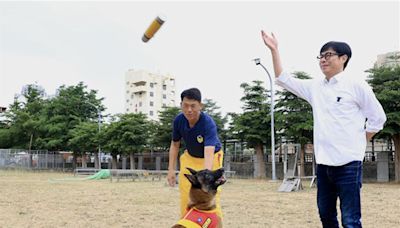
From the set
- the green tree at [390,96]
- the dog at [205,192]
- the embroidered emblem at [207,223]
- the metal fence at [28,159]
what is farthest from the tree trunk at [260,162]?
the embroidered emblem at [207,223]

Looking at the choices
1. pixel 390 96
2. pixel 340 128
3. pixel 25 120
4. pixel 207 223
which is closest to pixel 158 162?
pixel 25 120

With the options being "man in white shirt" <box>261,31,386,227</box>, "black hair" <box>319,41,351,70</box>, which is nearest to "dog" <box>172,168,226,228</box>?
"man in white shirt" <box>261,31,386,227</box>

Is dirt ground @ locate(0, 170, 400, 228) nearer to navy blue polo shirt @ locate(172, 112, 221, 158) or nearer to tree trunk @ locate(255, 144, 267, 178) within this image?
navy blue polo shirt @ locate(172, 112, 221, 158)

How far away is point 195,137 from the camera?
514 centimetres

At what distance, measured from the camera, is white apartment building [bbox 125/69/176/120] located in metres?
105

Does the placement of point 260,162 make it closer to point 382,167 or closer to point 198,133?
point 382,167

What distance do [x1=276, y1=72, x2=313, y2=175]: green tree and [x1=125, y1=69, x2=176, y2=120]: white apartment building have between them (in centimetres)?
7736

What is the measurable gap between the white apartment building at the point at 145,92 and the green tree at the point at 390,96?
8219 centimetres

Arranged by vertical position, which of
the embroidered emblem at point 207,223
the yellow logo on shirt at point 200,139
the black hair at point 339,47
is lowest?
the embroidered emblem at point 207,223

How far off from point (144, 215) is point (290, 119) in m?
18.3

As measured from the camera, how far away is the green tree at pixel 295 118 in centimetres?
2578

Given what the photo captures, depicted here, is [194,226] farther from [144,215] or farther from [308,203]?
[308,203]

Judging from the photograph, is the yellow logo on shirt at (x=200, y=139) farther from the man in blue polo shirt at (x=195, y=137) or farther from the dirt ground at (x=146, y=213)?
the dirt ground at (x=146, y=213)

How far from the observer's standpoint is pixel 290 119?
2673 cm
